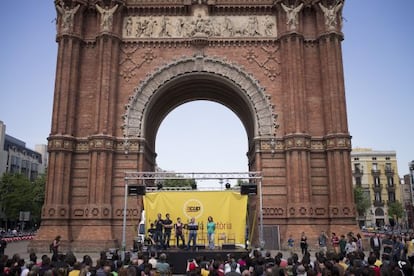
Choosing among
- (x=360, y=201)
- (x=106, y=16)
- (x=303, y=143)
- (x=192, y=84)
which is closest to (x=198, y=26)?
(x=192, y=84)

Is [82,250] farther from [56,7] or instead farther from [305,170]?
[56,7]

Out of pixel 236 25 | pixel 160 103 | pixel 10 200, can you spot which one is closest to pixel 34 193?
pixel 10 200

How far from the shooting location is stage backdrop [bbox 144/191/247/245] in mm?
23047

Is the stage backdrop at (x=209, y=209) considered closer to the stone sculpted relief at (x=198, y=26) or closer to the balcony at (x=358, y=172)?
the stone sculpted relief at (x=198, y=26)

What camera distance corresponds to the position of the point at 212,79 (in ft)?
97.2

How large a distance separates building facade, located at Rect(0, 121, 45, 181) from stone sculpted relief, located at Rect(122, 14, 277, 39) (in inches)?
2068

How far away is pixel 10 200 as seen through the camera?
6053 centimetres

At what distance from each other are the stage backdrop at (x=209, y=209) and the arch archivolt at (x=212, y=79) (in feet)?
21.5

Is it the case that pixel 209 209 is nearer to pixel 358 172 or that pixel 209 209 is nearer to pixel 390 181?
pixel 358 172

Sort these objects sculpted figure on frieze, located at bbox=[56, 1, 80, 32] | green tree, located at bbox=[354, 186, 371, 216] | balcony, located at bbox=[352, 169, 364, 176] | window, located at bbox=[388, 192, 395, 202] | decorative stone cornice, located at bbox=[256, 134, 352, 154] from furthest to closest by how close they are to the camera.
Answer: balcony, located at bbox=[352, 169, 364, 176] → window, located at bbox=[388, 192, 395, 202] → green tree, located at bbox=[354, 186, 371, 216] → sculpted figure on frieze, located at bbox=[56, 1, 80, 32] → decorative stone cornice, located at bbox=[256, 134, 352, 154]

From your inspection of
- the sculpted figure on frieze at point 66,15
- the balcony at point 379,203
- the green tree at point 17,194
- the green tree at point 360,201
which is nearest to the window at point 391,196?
the balcony at point 379,203

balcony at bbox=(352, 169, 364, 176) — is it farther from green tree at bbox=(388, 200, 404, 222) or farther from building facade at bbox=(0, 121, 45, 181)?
building facade at bbox=(0, 121, 45, 181)

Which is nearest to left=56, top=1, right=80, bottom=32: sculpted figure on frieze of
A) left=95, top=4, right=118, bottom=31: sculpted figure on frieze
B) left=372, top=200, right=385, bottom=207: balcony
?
left=95, top=4, right=118, bottom=31: sculpted figure on frieze

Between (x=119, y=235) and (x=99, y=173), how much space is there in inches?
172
